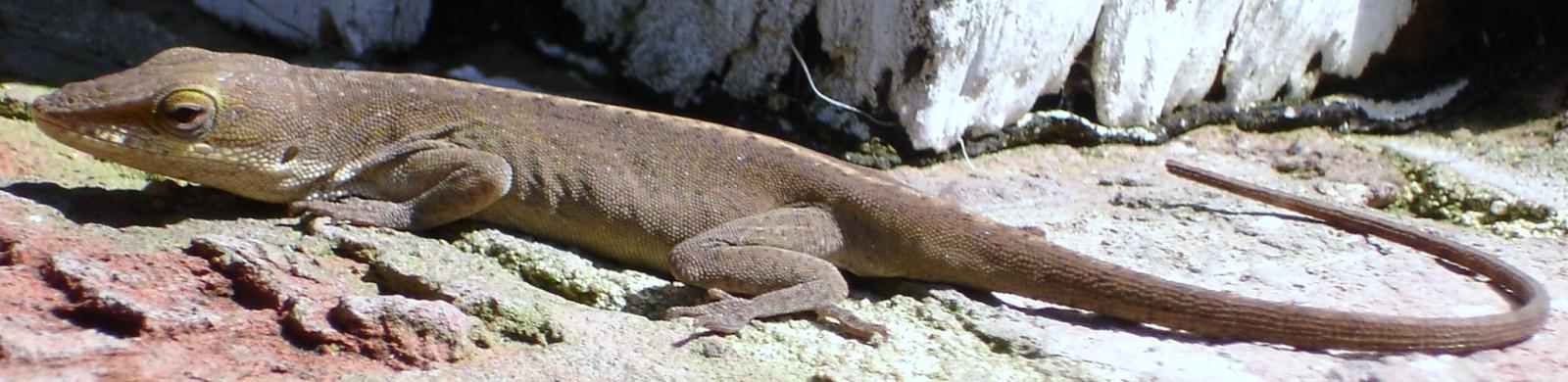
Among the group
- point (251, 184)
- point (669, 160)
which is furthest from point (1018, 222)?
point (251, 184)

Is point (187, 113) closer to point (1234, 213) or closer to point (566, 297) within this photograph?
point (566, 297)

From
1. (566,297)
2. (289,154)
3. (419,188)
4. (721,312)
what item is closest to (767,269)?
(721,312)

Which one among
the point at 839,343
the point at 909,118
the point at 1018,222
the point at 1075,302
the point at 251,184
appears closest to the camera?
the point at 839,343

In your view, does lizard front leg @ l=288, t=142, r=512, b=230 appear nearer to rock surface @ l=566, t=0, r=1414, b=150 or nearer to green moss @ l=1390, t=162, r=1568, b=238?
rock surface @ l=566, t=0, r=1414, b=150

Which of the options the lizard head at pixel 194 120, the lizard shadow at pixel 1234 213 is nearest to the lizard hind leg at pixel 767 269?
the lizard head at pixel 194 120

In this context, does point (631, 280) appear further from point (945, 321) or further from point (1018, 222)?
point (1018, 222)

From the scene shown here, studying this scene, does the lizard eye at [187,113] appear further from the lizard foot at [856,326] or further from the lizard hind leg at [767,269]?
the lizard foot at [856,326]
